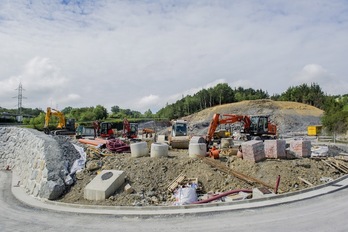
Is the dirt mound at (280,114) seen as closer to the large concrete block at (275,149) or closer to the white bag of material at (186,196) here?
the large concrete block at (275,149)

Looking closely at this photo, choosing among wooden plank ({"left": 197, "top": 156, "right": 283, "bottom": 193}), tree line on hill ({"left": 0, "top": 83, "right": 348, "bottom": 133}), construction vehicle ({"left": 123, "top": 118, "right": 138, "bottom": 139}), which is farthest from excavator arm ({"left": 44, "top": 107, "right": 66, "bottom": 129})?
tree line on hill ({"left": 0, "top": 83, "right": 348, "bottom": 133})

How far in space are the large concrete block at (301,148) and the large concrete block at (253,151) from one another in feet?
9.77

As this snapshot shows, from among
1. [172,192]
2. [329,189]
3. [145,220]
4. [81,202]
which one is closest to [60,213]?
[81,202]

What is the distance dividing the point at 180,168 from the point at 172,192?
221 cm

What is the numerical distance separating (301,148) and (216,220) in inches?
427

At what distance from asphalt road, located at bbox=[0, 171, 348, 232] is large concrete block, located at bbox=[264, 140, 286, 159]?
217 inches

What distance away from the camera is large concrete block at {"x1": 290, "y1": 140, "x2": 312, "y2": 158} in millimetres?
19578

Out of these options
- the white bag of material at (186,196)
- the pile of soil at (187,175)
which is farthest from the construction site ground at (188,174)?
the white bag of material at (186,196)

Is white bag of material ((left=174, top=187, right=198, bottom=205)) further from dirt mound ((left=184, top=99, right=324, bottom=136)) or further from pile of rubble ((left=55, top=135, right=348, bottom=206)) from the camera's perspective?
dirt mound ((left=184, top=99, right=324, bottom=136))

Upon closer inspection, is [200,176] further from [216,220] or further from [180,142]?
[180,142]

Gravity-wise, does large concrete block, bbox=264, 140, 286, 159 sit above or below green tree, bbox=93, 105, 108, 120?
below

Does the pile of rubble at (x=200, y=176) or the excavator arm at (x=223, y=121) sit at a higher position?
the excavator arm at (x=223, y=121)

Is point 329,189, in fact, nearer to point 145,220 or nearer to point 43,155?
point 145,220

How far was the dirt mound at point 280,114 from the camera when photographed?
54.6 metres
